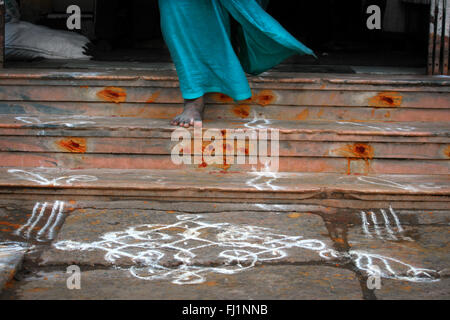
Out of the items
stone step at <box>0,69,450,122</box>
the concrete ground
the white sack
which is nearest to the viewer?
the concrete ground

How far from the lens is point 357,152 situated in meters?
2.78

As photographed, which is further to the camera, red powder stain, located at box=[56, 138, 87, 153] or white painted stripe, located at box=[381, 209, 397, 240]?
red powder stain, located at box=[56, 138, 87, 153]

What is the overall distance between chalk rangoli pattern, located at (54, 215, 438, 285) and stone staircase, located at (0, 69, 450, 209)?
0.32 metres

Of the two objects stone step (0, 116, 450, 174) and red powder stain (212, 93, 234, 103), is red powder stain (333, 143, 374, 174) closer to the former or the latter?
stone step (0, 116, 450, 174)

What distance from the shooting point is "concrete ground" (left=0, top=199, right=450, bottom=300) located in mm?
1815

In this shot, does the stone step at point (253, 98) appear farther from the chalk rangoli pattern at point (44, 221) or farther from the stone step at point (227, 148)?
the chalk rangoli pattern at point (44, 221)

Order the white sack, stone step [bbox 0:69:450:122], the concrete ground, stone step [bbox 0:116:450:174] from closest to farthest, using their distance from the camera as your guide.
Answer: the concrete ground → stone step [bbox 0:116:450:174] → stone step [bbox 0:69:450:122] → the white sack

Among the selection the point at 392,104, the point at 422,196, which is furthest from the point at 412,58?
the point at 422,196

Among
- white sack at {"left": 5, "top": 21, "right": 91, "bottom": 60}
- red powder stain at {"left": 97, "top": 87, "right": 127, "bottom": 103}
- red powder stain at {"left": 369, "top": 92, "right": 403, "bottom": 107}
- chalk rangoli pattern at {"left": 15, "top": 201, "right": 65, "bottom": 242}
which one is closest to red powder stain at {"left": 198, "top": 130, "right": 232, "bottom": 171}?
red powder stain at {"left": 97, "top": 87, "right": 127, "bottom": 103}

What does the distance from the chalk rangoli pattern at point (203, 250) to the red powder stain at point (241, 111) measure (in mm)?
886

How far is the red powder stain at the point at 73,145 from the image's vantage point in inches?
110

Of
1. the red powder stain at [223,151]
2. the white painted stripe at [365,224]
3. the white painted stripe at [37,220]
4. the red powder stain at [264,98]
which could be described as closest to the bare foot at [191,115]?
the red powder stain at [223,151]

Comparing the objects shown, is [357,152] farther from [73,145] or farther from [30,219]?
[30,219]
